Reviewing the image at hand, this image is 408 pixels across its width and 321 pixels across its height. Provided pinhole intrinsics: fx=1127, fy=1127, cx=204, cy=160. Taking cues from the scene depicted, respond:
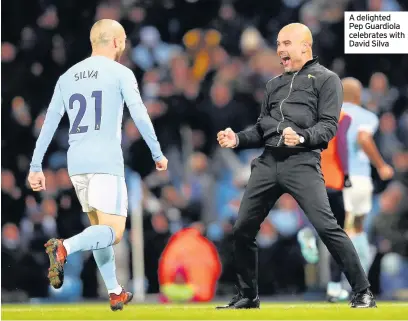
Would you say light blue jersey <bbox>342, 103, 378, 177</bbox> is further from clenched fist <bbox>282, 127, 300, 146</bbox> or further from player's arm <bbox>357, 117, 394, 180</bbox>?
clenched fist <bbox>282, 127, 300, 146</bbox>

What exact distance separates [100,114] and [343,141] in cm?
280

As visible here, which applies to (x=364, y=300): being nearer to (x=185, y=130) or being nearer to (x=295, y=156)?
(x=295, y=156)

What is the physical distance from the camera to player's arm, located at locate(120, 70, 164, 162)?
7715mm

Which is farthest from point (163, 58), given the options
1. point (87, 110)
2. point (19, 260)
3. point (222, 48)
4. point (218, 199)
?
point (87, 110)

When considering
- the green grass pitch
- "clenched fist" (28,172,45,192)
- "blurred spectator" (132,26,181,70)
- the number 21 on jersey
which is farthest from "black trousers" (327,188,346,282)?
"clenched fist" (28,172,45,192)

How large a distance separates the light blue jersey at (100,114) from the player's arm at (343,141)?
2505 mm

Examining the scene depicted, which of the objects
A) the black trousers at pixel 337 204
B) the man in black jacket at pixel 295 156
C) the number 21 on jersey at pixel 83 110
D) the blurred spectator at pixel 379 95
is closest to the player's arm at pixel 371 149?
the black trousers at pixel 337 204

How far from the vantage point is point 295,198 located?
7.69 metres

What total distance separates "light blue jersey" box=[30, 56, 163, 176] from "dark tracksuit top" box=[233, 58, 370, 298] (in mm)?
744

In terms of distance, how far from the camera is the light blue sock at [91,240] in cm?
752

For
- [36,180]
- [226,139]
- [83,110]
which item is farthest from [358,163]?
[36,180]

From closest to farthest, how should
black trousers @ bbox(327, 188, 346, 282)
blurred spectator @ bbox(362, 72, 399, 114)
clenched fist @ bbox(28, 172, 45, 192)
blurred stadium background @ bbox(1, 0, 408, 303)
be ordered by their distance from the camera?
clenched fist @ bbox(28, 172, 45, 192) < black trousers @ bbox(327, 188, 346, 282) < blurred stadium background @ bbox(1, 0, 408, 303) < blurred spectator @ bbox(362, 72, 399, 114)

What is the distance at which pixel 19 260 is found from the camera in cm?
1168

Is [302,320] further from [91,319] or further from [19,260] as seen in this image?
[19,260]
